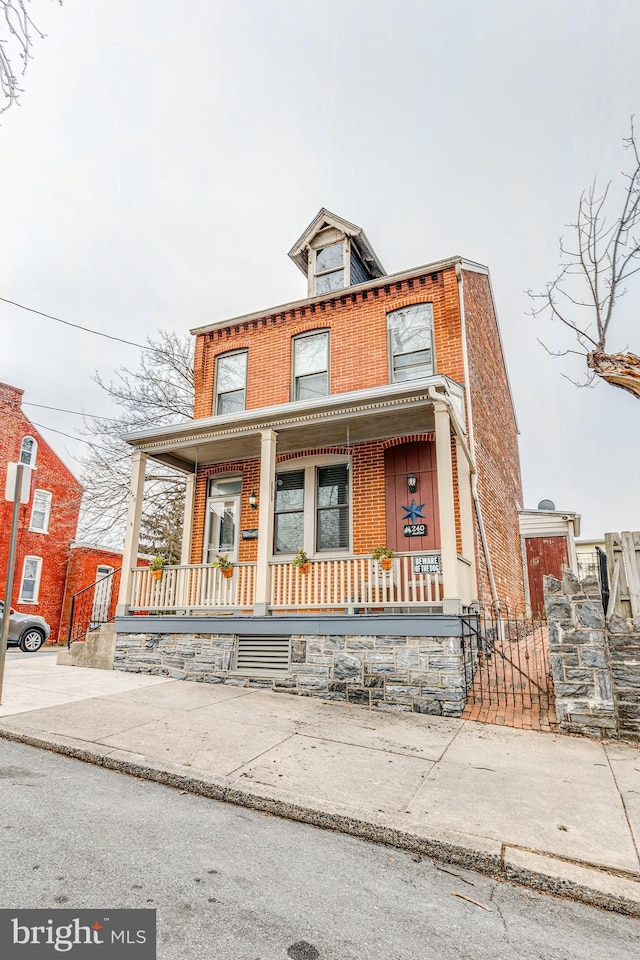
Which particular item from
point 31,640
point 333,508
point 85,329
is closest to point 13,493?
point 333,508

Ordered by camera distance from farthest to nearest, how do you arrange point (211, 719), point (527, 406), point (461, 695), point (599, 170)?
Result: 1. point (527, 406)
2. point (599, 170)
3. point (461, 695)
4. point (211, 719)

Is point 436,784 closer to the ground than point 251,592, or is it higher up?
closer to the ground

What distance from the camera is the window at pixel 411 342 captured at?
979 centimetres

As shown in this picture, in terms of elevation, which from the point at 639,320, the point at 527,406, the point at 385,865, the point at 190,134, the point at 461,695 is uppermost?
the point at 527,406

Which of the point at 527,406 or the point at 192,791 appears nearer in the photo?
the point at 192,791

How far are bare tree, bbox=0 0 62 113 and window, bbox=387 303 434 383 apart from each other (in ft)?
25.1

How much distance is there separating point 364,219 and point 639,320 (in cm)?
778

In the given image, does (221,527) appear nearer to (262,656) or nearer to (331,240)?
(262,656)

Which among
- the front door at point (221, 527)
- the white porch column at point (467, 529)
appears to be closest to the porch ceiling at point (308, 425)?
the front door at point (221, 527)

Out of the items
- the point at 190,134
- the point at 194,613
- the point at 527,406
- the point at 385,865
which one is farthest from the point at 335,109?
the point at 527,406

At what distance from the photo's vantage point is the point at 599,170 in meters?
7.29

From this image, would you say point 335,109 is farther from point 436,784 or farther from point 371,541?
point 436,784

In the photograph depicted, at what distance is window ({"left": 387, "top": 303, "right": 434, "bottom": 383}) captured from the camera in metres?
9.79

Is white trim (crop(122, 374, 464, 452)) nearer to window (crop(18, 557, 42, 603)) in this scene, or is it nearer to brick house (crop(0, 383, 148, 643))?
brick house (crop(0, 383, 148, 643))
